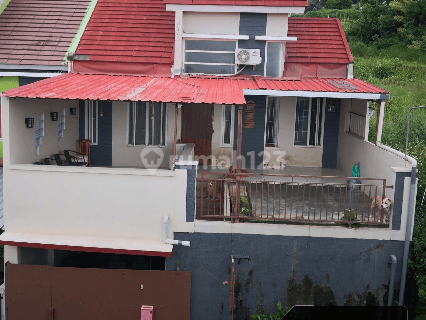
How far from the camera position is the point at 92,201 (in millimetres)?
9211

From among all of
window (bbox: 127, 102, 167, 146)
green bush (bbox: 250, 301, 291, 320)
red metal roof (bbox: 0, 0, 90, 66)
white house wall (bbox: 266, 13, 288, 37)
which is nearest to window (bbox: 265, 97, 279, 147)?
white house wall (bbox: 266, 13, 288, 37)

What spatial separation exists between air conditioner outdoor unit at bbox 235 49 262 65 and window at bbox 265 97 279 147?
1456mm

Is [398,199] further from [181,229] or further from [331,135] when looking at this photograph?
Result: [331,135]

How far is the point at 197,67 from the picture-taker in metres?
12.6

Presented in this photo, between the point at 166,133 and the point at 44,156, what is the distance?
3396mm

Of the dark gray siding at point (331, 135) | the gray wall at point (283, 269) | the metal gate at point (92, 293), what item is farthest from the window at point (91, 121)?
the dark gray siding at point (331, 135)

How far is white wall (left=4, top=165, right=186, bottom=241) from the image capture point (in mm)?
9070

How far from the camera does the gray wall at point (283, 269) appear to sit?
29.7 feet

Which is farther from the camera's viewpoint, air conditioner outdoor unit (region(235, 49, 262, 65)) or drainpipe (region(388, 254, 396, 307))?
air conditioner outdoor unit (region(235, 49, 262, 65))

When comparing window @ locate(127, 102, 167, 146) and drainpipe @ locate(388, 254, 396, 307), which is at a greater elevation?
window @ locate(127, 102, 167, 146)

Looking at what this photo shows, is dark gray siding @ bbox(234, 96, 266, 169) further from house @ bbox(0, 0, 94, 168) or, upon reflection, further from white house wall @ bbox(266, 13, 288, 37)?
house @ bbox(0, 0, 94, 168)

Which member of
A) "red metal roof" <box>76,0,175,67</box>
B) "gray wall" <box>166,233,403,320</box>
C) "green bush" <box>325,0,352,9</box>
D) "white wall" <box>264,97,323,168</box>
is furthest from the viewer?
"green bush" <box>325,0,352,9</box>

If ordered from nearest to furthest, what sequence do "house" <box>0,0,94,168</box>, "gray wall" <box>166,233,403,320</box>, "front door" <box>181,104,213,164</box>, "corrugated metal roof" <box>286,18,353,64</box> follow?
"gray wall" <box>166,233,403,320</box>
"house" <box>0,0,94,168</box>
"corrugated metal roof" <box>286,18,353,64</box>
"front door" <box>181,104,213,164</box>

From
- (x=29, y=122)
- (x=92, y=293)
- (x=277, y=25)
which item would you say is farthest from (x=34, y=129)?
(x=277, y=25)
